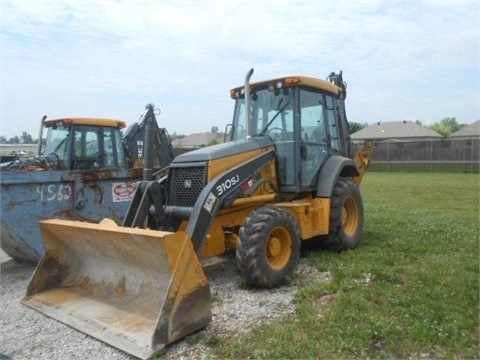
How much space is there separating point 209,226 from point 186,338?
1.29 meters

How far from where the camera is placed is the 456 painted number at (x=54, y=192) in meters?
7.40

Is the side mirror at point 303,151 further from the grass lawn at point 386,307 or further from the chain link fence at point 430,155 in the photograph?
the chain link fence at point 430,155

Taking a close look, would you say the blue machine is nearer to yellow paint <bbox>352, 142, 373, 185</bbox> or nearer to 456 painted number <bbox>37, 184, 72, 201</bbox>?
456 painted number <bbox>37, 184, 72, 201</bbox>

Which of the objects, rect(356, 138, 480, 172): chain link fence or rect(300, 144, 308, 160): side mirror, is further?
rect(356, 138, 480, 172): chain link fence

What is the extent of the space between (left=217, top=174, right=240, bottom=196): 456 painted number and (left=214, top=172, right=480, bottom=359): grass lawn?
1393mm

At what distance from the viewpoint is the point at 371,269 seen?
18.7ft

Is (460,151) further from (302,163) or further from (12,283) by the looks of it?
(12,283)

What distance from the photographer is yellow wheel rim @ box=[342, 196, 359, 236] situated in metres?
7.28

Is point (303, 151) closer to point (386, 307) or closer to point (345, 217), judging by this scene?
point (345, 217)

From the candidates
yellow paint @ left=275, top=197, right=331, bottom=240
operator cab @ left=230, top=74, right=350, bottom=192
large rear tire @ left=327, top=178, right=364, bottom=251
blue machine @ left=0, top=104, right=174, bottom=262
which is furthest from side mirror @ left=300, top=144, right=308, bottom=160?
blue machine @ left=0, top=104, right=174, bottom=262

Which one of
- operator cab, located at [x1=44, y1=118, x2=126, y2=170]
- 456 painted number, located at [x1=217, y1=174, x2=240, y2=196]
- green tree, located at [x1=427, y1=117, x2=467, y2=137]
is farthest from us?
green tree, located at [x1=427, y1=117, x2=467, y2=137]

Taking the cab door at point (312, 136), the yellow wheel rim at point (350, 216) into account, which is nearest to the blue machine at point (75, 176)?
the cab door at point (312, 136)

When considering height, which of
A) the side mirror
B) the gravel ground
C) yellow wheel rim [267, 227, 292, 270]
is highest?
the side mirror

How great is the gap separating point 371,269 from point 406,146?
90.3 ft
